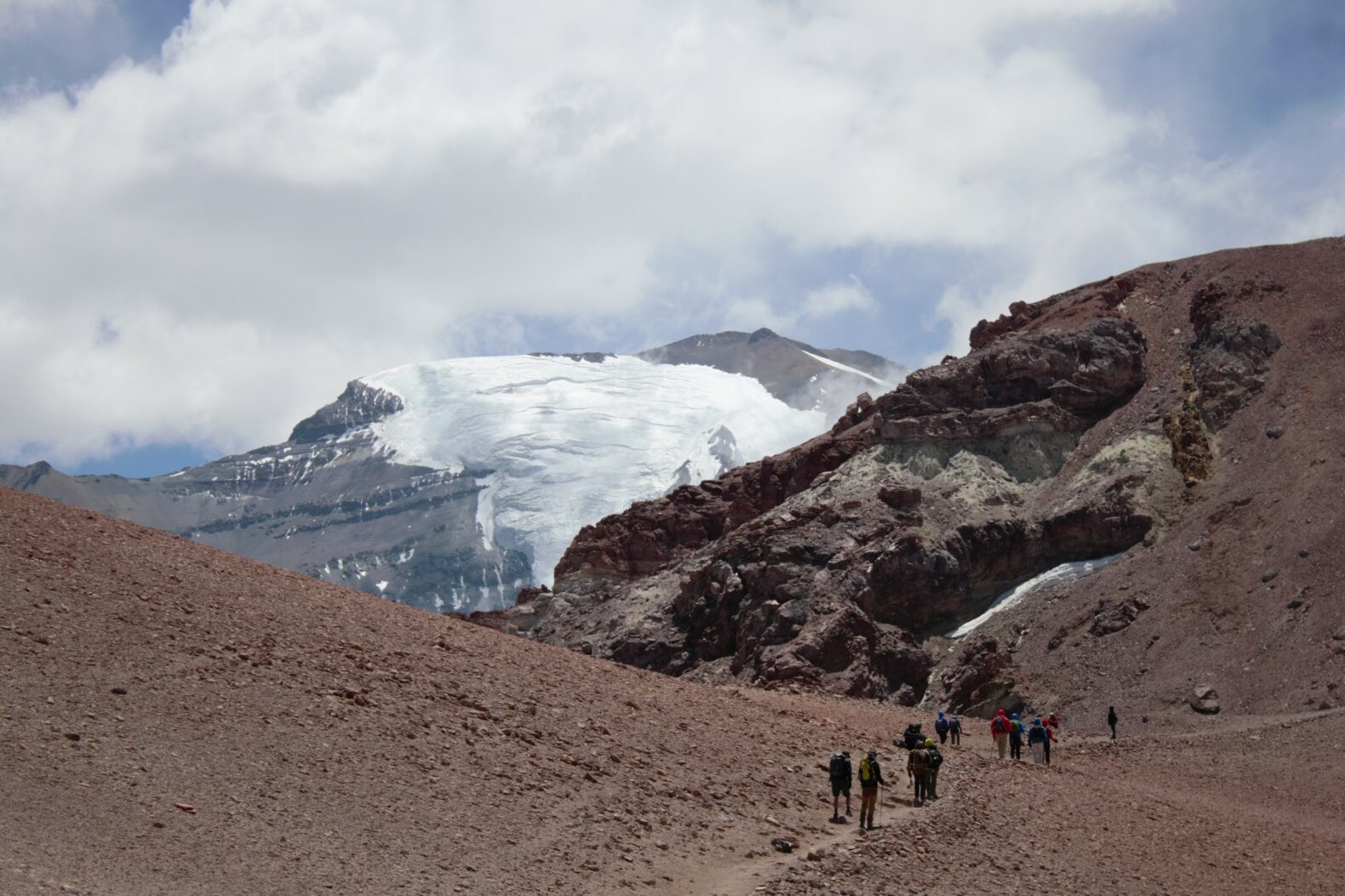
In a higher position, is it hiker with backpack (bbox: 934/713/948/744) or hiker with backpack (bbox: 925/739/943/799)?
hiker with backpack (bbox: 934/713/948/744)

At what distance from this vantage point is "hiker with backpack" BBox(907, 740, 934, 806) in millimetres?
23953

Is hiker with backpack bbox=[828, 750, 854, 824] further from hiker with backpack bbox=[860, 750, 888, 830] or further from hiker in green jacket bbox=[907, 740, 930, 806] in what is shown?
hiker in green jacket bbox=[907, 740, 930, 806]

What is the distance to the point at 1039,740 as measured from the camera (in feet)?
101

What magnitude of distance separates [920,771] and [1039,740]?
788 cm

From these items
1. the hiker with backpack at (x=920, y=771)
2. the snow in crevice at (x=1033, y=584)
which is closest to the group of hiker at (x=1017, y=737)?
the hiker with backpack at (x=920, y=771)

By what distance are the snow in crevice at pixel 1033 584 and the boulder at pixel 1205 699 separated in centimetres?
1400

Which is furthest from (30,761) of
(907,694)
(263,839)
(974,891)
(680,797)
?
(907,694)

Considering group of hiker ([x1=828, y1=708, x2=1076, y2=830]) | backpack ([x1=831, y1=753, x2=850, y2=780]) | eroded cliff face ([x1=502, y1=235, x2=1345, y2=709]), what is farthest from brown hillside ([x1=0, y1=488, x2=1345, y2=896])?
eroded cliff face ([x1=502, y1=235, x2=1345, y2=709])

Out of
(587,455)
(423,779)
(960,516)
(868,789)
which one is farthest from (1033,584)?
(587,455)

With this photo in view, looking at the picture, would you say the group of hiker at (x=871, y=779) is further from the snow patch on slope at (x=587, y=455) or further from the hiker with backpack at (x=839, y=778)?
the snow patch on slope at (x=587, y=455)

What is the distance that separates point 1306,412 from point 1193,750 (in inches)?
1123

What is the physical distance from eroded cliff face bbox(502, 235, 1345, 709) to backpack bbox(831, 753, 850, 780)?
28.6 meters

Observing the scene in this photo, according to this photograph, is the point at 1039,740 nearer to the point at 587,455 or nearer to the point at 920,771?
the point at 920,771

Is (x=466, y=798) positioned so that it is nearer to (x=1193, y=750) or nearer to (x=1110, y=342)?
(x=1193, y=750)
